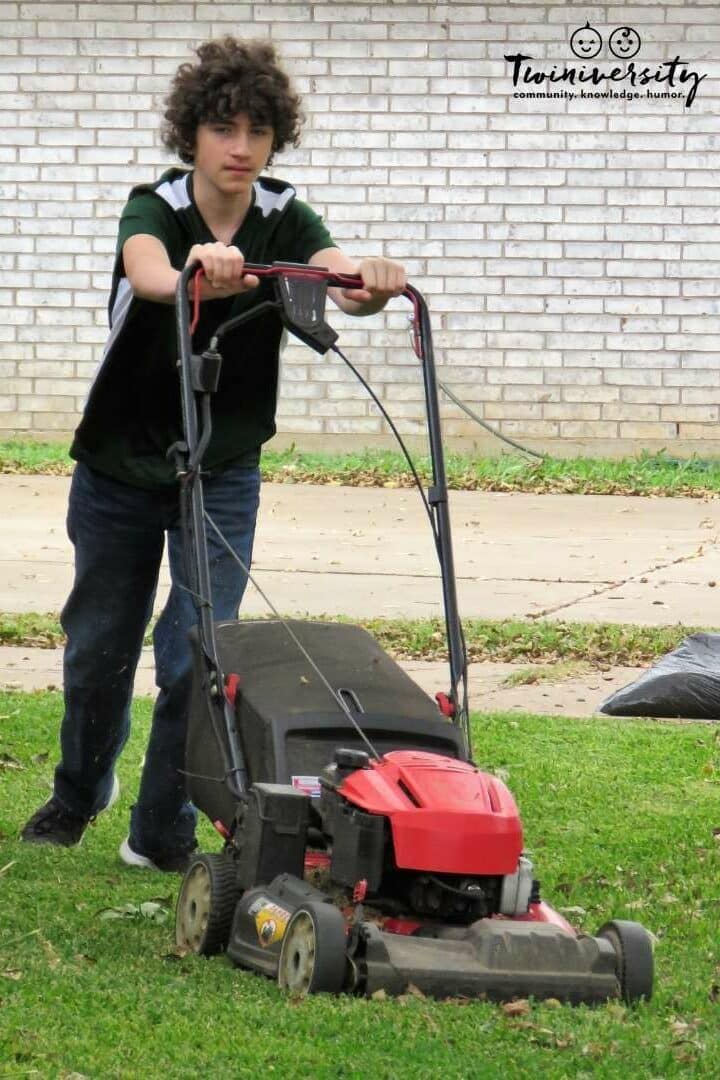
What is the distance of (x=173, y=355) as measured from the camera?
438cm

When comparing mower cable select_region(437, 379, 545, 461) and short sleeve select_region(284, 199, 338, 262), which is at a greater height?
short sleeve select_region(284, 199, 338, 262)

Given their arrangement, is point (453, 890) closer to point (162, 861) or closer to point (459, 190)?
point (162, 861)

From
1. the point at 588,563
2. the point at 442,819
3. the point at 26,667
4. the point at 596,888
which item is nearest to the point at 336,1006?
the point at 442,819

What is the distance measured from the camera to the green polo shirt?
437cm

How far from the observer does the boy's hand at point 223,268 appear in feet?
12.7

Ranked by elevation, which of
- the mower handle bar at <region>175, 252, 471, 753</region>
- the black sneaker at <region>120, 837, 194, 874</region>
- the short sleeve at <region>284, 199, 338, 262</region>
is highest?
the short sleeve at <region>284, 199, 338, 262</region>

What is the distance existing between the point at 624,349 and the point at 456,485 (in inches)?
73.4

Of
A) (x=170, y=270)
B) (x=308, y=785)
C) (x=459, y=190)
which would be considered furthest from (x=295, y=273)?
(x=459, y=190)

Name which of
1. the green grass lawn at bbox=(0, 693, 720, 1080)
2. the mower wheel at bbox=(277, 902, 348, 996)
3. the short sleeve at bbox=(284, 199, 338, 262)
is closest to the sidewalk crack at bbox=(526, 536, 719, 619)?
the green grass lawn at bbox=(0, 693, 720, 1080)

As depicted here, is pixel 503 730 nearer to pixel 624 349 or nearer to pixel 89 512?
pixel 89 512

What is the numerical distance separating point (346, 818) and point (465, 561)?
6139 millimetres

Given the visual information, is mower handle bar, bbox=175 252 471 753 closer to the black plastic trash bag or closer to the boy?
the boy

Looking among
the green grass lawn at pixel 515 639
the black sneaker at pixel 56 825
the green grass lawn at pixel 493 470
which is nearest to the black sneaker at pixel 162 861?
the black sneaker at pixel 56 825

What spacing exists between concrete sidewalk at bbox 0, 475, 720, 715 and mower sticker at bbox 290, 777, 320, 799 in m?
2.89
